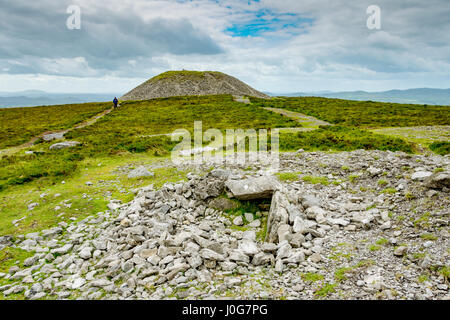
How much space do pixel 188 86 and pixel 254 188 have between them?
9251 cm

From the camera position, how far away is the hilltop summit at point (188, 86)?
9119cm

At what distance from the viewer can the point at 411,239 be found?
680cm

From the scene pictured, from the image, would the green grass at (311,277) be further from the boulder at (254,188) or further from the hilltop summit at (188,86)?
Result: the hilltop summit at (188,86)

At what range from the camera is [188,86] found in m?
96.2

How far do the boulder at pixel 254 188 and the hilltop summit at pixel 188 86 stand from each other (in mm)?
85031

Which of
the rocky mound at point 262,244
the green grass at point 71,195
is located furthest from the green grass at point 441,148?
the green grass at point 71,195

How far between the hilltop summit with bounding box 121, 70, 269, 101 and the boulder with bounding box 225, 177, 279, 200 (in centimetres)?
8503

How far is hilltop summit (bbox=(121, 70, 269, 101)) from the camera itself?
91.2 meters

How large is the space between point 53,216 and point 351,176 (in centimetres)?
1357

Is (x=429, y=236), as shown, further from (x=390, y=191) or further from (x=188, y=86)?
(x=188, y=86)

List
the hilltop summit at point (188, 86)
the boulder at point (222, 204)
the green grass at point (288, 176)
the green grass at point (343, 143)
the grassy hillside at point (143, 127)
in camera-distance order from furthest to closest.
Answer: the hilltop summit at point (188, 86) → the grassy hillside at point (143, 127) → the green grass at point (343, 143) → the green grass at point (288, 176) → the boulder at point (222, 204)

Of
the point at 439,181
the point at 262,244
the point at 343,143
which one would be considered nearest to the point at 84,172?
the point at 262,244

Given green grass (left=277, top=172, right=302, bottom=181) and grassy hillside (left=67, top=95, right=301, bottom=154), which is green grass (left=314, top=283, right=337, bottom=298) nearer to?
green grass (left=277, top=172, right=302, bottom=181)
